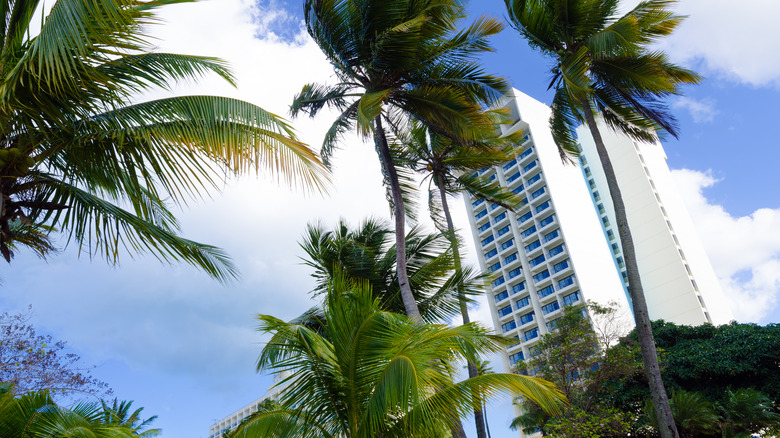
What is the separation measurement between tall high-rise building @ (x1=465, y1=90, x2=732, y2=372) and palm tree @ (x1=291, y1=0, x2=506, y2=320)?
156 feet

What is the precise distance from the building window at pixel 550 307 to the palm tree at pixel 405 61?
51899mm

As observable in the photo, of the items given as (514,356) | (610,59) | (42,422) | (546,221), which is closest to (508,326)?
(514,356)

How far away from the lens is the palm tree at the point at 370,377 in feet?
17.4

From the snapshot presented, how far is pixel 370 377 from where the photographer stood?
611cm

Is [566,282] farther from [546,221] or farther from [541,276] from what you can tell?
[546,221]

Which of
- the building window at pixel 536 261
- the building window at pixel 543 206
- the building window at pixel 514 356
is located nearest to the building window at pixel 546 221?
the building window at pixel 543 206

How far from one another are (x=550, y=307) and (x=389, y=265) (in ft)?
168

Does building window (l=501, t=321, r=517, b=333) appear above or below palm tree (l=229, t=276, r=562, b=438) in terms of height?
above

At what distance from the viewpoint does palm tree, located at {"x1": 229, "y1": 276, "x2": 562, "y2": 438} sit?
209 inches

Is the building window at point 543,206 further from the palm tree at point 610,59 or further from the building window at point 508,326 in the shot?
the palm tree at point 610,59

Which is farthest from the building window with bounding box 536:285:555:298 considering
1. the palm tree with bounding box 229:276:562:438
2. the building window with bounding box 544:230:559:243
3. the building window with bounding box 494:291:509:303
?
the palm tree with bounding box 229:276:562:438

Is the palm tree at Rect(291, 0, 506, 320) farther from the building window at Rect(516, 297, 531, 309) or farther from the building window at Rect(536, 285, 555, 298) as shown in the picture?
the building window at Rect(516, 297, 531, 309)

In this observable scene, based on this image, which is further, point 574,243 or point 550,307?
point 574,243

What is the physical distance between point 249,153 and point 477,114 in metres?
7.98
